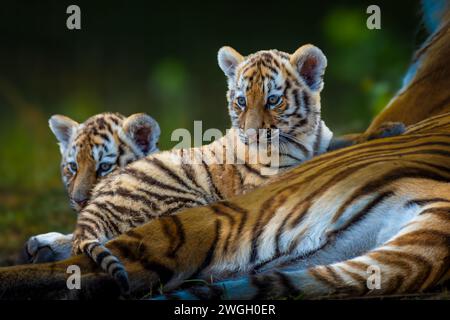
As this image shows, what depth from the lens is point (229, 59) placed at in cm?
384

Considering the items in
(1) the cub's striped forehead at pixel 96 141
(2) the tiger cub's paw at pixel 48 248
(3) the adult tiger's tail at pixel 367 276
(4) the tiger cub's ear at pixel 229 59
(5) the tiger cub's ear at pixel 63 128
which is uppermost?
(4) the tiger cub's ear at pixel 229 59

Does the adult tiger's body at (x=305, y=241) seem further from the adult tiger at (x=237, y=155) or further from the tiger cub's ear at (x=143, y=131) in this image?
the tiger cub's ear at (x=143, y=131)

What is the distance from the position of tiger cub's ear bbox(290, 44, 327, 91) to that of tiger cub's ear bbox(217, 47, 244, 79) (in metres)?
0.27

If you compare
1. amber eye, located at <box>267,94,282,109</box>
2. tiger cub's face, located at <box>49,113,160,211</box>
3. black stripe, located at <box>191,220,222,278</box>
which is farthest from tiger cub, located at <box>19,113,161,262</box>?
black stripe, located at <box>191,220,222,278</box>

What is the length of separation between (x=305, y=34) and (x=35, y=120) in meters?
2.44

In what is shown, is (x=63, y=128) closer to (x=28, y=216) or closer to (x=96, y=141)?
(x=96, y=141)

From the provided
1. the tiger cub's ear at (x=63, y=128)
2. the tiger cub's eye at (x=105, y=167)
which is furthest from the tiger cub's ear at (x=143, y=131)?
the tiger cub's ear at (x=63, y=128)

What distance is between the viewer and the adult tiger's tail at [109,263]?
8.50 ft

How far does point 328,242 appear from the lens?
2.67 meters

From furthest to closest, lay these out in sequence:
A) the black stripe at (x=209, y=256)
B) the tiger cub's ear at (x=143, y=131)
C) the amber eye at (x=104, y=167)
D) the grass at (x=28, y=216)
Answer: the grass at (x=28, y=216) → the tiger cub's ear at (x=143, y=131) → the amber eye at (x=104, y=167) → the black stripe at (x=209, y=256)

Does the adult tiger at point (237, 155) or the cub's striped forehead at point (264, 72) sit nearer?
the adult tiger at point (237, 155)

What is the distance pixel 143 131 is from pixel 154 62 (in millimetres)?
3570

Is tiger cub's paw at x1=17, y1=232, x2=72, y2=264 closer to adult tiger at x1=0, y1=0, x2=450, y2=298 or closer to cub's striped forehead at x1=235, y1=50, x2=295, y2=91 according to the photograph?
adult tiger at x1=0, y1=0, x2=450, y2=298
